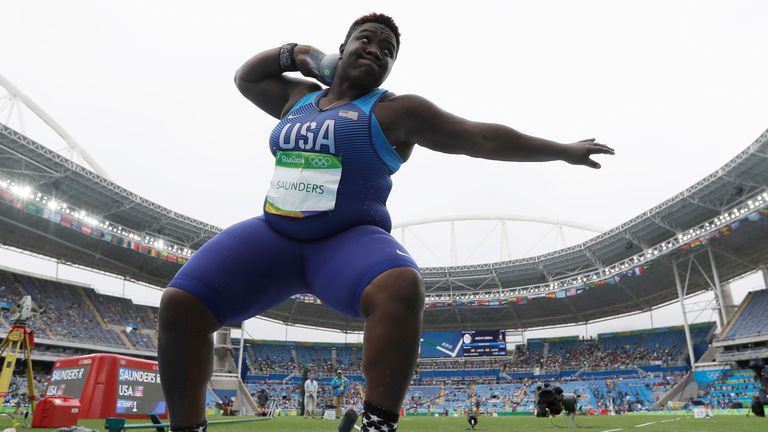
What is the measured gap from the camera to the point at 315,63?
221 cm

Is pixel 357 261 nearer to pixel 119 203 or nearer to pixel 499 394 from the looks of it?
pixel 119 203

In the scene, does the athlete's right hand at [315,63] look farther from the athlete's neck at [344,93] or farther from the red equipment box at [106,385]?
the red equipment box at [106,385]

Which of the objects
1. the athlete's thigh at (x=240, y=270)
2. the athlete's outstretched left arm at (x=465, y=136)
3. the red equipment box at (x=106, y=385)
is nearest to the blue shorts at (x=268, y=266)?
the athlete's thigh at (x=240, y=270)

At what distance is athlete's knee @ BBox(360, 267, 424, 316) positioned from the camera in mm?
1418

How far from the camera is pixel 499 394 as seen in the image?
120ft

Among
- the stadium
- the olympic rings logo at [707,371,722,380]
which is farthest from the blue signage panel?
the olympic rings logo at [707,371,722,380]

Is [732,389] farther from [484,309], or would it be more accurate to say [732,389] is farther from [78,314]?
[78,314]

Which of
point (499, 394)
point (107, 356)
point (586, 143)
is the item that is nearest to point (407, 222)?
point (499, 394)

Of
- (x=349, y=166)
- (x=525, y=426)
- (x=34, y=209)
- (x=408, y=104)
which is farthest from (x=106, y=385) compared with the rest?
(x=34, y=209)

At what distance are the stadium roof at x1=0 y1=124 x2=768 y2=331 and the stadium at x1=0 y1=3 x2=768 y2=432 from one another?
0.10 meters

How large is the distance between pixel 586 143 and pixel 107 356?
10.2 meters

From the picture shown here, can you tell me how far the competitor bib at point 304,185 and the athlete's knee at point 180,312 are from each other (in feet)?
1.36

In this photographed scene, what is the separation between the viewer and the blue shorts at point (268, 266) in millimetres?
1606

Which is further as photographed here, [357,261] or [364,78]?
[364,78]
